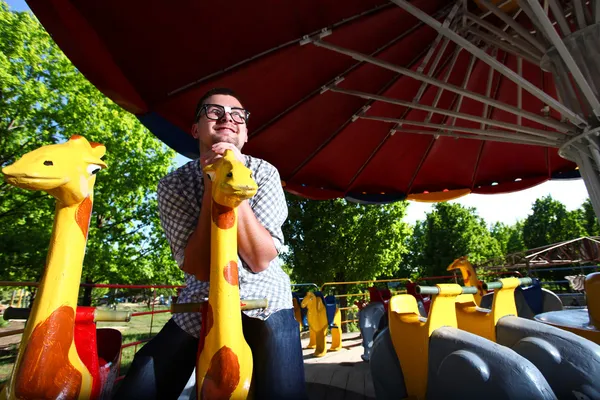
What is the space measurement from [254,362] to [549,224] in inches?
1701

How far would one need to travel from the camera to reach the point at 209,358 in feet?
2.91

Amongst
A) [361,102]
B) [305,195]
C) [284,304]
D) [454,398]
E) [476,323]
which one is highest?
[361,102]

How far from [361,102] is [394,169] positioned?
1.29 m

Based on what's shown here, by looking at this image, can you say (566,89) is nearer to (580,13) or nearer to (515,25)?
(580,13)

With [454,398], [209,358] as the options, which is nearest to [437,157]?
[454,398]

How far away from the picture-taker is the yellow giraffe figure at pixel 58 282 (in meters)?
0.81

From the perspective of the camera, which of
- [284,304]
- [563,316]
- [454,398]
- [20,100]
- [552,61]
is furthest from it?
[20,100]

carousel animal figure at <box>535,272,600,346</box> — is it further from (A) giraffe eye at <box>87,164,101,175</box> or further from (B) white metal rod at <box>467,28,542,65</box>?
(A) giraffe eye at <box>87,164,101,175</box>

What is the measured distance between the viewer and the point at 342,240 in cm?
1403

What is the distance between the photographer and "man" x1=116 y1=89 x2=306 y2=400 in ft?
3.65

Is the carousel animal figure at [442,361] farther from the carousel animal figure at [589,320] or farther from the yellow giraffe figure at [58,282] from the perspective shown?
the yellow giraffe figure at [58,282]

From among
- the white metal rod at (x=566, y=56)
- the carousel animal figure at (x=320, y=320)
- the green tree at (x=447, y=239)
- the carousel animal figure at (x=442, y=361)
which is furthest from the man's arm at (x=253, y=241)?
the green tree at (x=447, y=239)

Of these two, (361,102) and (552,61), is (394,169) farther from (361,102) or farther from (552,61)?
(552,61)

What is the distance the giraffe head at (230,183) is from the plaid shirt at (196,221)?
12.9 inches
